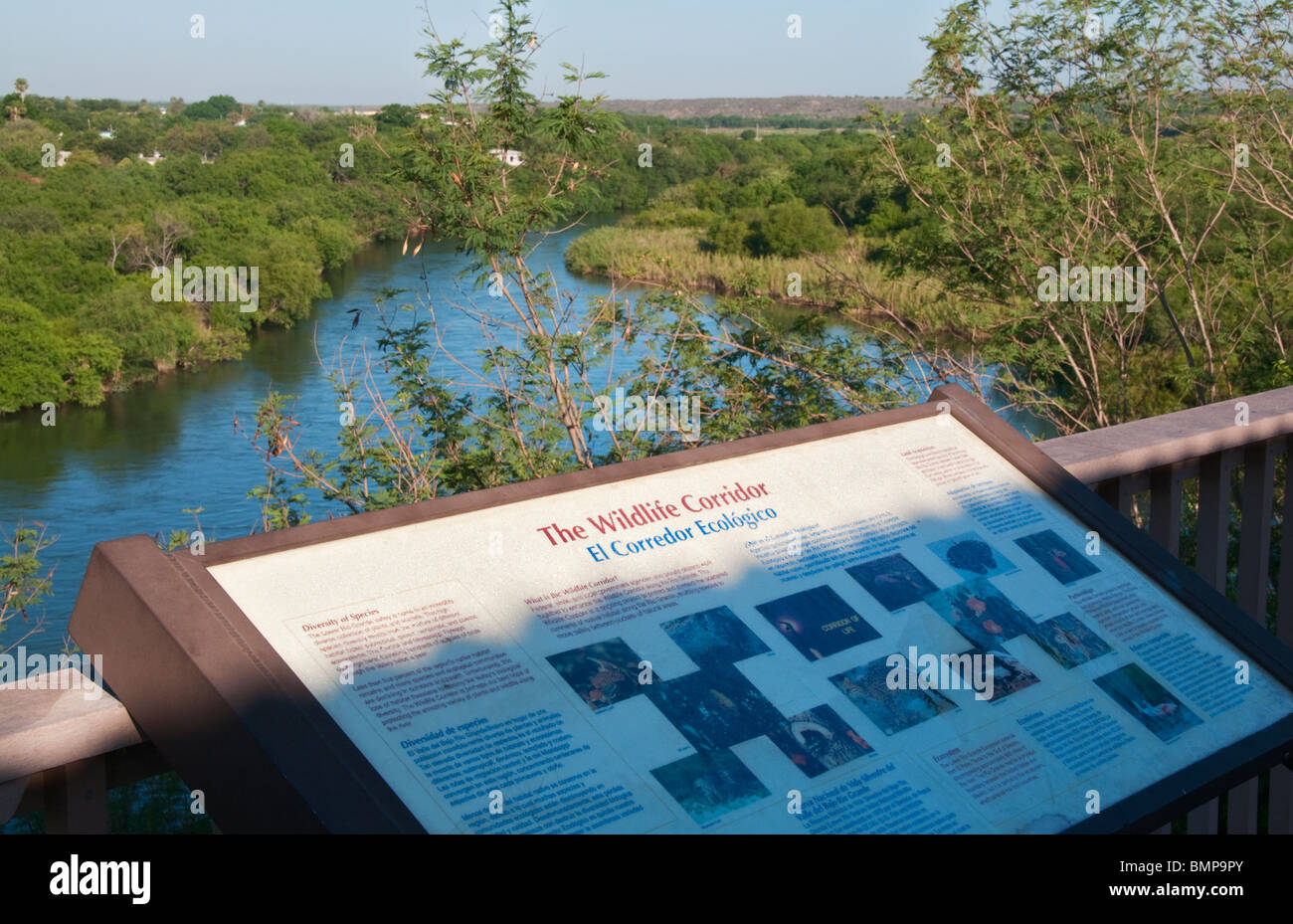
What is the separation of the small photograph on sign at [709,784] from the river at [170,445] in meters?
14.5

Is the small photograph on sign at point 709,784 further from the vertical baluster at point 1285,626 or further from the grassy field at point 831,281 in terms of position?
the grassy field at point 831,281

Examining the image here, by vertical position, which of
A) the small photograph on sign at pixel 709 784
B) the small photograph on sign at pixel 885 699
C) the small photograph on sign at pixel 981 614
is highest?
the small photograph on sign at pixel 981 614

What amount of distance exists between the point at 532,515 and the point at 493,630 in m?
0.23

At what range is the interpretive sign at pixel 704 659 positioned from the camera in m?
1.24

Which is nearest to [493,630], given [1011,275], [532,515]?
[532,515]

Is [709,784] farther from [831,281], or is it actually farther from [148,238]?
[148,238]

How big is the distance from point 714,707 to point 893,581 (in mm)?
416

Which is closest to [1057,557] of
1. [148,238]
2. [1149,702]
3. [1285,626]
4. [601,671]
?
[1149,702]

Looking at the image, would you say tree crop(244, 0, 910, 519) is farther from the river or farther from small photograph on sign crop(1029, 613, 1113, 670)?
the river

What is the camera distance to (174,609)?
4.10 feet

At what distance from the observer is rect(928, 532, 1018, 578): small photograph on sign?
5.92 feet

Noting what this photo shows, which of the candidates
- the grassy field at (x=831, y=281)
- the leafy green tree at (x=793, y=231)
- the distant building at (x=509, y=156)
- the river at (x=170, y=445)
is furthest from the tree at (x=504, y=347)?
the leafy green tree at (x=793, y=231)

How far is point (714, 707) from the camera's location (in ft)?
4.68

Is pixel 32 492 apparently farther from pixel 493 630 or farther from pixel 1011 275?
pixel 493 630
